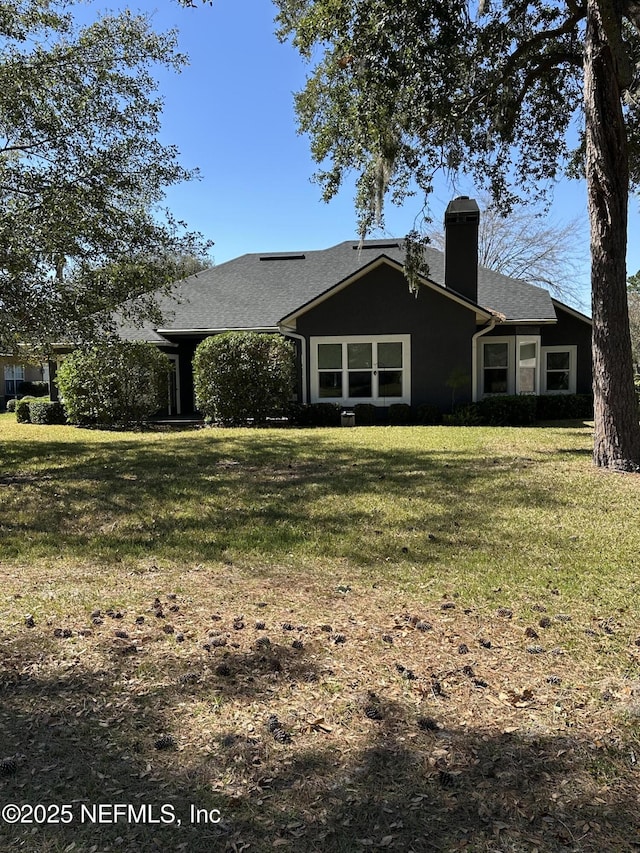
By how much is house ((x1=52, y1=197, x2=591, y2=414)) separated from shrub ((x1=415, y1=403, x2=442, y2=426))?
0.33 m

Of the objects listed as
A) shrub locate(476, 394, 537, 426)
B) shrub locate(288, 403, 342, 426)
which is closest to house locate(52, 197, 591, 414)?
shrub locate(288, 403, 342, 426)

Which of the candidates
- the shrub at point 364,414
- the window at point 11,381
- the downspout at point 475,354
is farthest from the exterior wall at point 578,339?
the window at point 11,381

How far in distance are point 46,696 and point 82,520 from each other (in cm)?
362

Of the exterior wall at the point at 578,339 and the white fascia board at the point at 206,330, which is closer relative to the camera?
the white fascia board at the point at 206,330

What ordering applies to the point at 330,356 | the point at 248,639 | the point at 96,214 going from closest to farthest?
the point at 248,639
the point at 96,214
the point at 330,356

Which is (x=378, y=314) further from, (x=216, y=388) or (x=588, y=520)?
(x=588, y=520)

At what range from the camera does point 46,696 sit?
2.65m

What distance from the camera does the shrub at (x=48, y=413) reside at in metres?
18.7

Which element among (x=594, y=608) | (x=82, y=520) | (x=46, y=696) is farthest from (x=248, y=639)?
(x=82, y=520)

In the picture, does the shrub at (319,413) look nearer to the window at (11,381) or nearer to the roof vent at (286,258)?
the roof vent at (286,258)

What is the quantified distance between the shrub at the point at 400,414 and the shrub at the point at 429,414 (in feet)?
1.05

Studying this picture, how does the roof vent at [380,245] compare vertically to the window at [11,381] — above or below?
above

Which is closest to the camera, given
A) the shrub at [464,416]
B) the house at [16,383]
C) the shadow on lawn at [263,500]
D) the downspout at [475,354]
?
the shadow on lawn at [263,500]

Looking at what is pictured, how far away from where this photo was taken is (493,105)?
449 inches
